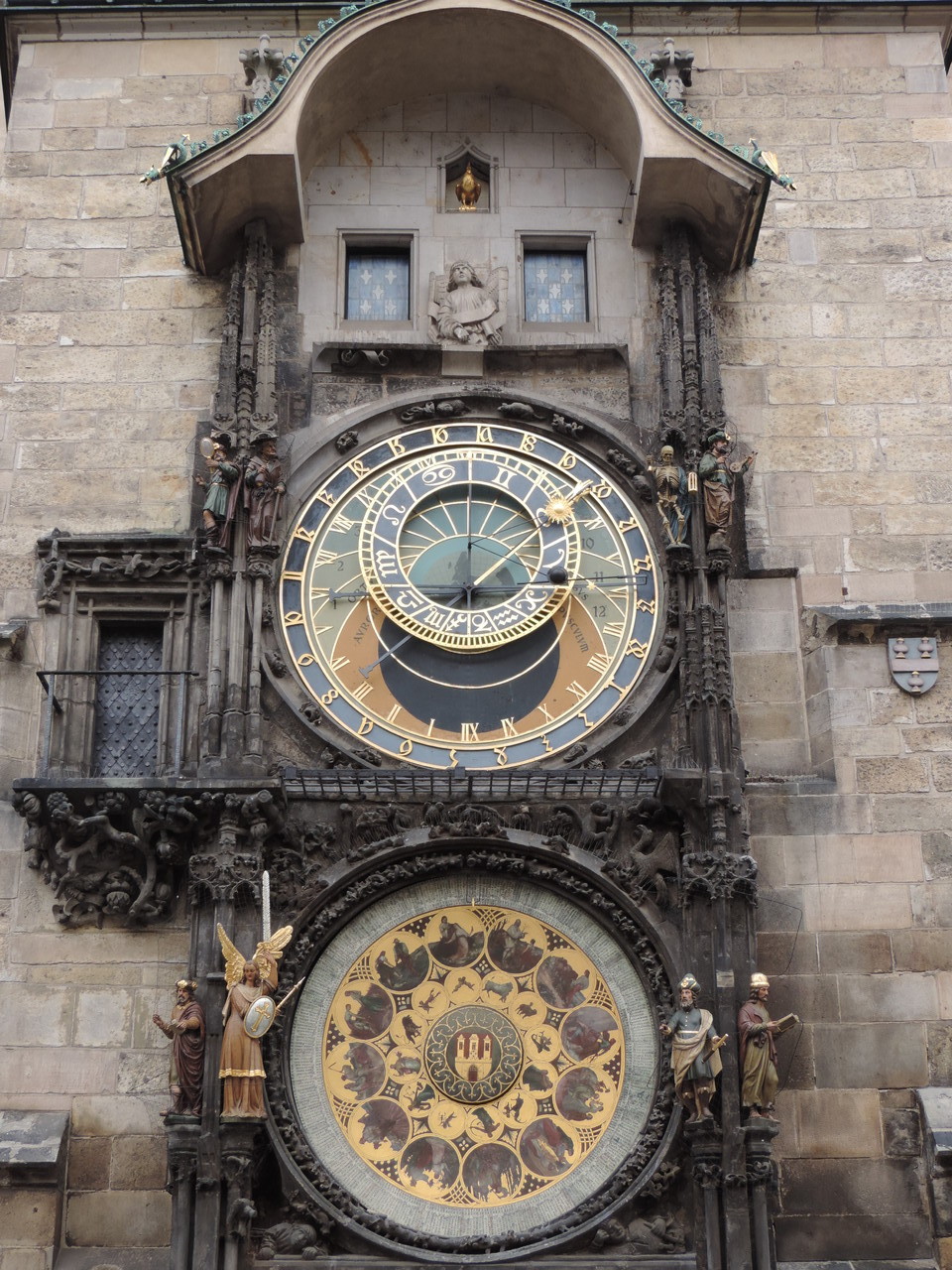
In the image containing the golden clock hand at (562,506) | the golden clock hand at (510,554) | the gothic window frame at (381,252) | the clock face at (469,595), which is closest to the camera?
the clock face at (469,595)

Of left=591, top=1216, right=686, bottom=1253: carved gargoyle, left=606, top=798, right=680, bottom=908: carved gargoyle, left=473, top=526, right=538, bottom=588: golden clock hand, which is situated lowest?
left=591, top=1216, right=686, bottom=1253: carved gargoyle

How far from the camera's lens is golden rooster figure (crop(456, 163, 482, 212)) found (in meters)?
14.0

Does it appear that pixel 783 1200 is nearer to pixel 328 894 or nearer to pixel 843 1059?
pixel 843 1059

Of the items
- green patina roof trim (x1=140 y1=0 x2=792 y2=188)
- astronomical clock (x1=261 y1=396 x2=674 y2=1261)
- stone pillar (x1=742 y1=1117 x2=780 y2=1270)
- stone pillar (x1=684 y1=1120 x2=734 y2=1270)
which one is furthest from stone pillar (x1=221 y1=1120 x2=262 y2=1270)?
green patina roof trim (x1=140 y1=0 x2=792 y2=188)

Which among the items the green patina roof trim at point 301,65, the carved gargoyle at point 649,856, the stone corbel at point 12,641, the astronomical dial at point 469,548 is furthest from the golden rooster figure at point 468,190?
the carved gargoyle at point 649,856

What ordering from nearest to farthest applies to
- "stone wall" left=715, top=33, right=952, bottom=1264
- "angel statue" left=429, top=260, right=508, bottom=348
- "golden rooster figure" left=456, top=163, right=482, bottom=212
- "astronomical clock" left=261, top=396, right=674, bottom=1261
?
"astronomical clock" left=261, top=396, right=674, bottom=1261 < "stone wall" left=715, top=33, right=952, bottom=1264 < "angel statue" left=429, top=260, right=508, bottom=348 < "golden rooster figure" left=456, top=163, right=482, bottom=212

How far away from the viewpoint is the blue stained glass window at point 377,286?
45.0ft

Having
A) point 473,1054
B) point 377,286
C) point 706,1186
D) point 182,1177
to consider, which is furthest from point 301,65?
point 706,1186

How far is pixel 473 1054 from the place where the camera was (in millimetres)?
11633

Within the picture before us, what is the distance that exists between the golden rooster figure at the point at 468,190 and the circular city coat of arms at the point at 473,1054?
17.7 ft

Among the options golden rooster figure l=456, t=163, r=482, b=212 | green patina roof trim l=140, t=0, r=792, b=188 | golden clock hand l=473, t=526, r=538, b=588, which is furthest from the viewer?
golden rooster figure l=456, t=163, r=482, b=212

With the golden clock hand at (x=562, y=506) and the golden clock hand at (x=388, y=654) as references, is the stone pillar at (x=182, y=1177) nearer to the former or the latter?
the golden clock hand at (x=388, y=654)

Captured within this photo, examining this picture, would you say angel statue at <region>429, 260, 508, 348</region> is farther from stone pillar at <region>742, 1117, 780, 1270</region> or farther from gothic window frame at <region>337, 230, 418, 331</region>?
stone pillar at <region>742, 1117, 780, 1270</region>

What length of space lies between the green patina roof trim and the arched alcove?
2cm
